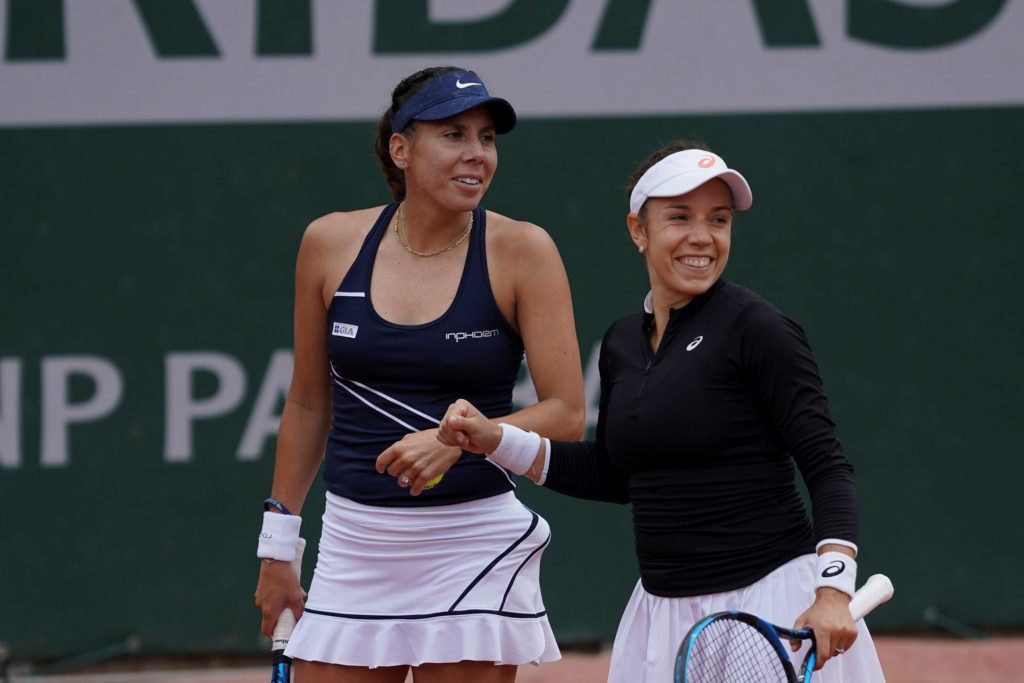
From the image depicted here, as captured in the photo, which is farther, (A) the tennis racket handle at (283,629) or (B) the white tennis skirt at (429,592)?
(A) the tennis racket handle at (283,629)

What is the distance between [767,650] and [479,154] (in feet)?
3.44

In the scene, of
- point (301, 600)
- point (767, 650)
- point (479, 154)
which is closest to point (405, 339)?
point (479, 154)

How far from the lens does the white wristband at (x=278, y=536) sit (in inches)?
117

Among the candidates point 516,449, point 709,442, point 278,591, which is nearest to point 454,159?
point 516,449

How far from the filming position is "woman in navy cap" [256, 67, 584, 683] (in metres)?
2.79

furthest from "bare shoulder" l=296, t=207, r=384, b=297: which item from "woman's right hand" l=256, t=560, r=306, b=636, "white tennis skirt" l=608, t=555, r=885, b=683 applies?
"white tennis skirt" l=608, t=555, r=885, b=683

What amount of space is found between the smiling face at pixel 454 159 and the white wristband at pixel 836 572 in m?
0.96

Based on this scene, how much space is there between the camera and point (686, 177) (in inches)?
99.4

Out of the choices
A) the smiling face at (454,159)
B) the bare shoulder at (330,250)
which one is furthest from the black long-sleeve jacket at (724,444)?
the bare shoulder at (330,250)

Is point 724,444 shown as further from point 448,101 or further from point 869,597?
point 448,101

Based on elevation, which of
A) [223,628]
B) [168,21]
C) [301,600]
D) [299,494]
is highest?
[168,21]

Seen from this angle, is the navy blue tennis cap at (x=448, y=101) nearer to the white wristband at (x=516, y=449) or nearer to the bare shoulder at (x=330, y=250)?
the bare shoulder at (x=330, y=250)

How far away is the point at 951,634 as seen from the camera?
5.29 m

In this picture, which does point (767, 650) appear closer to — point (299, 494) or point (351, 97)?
point (299, 494)
